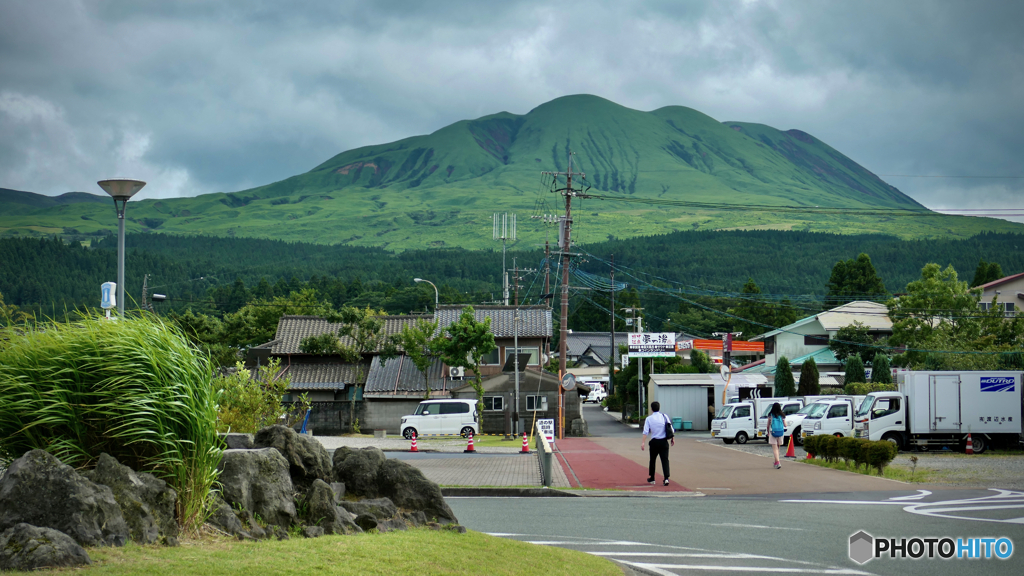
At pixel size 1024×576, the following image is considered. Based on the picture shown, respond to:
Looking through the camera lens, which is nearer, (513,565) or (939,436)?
(513,565)

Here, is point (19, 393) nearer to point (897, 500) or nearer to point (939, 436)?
point (897, 500)

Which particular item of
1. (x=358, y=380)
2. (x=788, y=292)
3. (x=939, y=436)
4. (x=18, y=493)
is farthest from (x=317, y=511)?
(x=788, y=292)

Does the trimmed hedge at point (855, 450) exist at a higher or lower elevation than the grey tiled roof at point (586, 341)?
lower

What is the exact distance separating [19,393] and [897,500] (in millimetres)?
13549

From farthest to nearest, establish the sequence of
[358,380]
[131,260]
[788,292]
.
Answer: [131,260]
[788,292]
[358,380]

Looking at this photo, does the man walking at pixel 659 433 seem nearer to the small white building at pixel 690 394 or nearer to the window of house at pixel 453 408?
the window of house at pixel 453 408

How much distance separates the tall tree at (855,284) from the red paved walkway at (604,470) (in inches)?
2098

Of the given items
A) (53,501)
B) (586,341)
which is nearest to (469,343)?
(53,501)

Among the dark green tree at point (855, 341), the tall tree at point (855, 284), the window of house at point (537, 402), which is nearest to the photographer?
the window of house at point (537, 402)

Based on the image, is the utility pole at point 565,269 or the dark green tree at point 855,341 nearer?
the utility pole at point 565,269

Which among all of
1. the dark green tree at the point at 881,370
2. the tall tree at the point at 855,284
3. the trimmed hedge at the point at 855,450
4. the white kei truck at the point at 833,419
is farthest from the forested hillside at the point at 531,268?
the trimmed hedge at the point at 855,450

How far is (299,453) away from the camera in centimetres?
888

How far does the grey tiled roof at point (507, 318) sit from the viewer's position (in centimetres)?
4844

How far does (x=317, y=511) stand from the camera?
7961 mm
